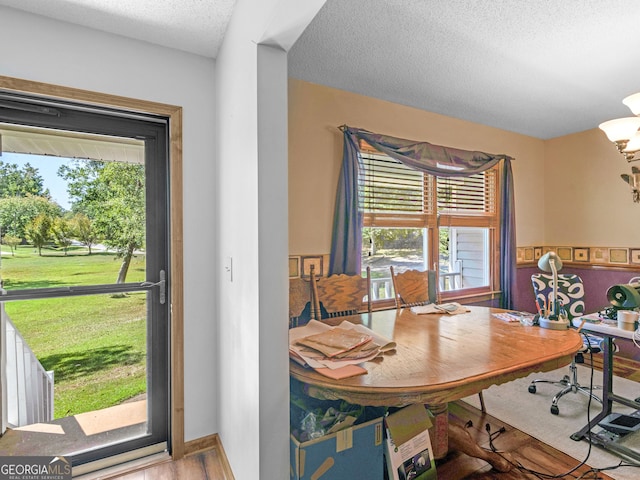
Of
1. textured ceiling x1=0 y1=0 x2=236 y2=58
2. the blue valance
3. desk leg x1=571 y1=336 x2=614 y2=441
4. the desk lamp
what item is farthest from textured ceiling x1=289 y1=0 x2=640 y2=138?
desk leg x1=571 y1=336 x2=614 y2=441

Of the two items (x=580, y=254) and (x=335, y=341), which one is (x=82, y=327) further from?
(x=580, y=254)

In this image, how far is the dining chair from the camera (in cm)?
252

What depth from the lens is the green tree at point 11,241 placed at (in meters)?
1.77

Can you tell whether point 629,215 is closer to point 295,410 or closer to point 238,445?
point 295,410

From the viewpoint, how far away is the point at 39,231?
1838mm

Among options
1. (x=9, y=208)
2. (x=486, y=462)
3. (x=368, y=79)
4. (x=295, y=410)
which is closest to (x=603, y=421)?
(x=486, y=462)

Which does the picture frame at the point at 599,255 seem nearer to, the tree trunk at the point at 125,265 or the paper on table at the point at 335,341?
the paper on table at the point at 335,341

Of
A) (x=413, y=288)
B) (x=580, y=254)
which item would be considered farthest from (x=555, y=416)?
(x=580, y=254)

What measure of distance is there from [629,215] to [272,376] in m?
4.28

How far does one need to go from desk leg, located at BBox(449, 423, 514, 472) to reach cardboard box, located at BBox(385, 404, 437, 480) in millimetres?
276

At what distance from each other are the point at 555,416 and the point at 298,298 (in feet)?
6.80

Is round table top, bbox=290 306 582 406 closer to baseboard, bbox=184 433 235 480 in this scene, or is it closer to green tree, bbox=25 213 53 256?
baseboard, bbox=184 433 235 480

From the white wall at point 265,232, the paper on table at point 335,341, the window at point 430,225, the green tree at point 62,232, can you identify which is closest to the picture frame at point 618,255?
the window at point 430,225

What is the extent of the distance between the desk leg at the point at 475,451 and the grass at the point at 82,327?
193 centimetres
